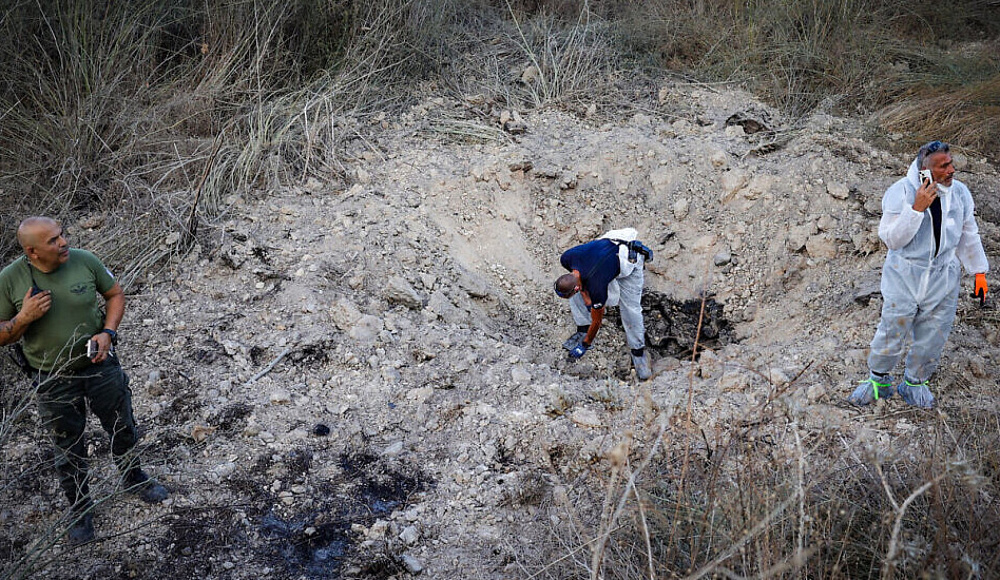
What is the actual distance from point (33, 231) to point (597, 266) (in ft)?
10.9

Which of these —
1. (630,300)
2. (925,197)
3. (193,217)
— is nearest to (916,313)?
(925,197)

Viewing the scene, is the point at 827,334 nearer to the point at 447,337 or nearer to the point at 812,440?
the point at 812,440

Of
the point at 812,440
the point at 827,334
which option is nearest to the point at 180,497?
the point at 812,440

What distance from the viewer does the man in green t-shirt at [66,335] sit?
3006 millimetres

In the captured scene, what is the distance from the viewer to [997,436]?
9.53 ft

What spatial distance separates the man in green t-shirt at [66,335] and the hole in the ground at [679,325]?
3.77 m

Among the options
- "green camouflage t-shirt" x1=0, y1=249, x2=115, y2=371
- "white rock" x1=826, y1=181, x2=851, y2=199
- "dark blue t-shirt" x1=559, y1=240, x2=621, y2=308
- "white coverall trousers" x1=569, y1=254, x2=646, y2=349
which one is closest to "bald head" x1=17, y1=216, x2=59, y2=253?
"green camouflage t-shirt" x1=0, y1=249, x2=115, y2=371

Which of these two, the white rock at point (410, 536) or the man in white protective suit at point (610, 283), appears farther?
the man in white protective suit at point (610, 283)

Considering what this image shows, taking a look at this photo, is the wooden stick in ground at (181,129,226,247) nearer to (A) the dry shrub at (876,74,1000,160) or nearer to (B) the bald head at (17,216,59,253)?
(B) the bald head at (17,216,59,253)

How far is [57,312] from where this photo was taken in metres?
3.10

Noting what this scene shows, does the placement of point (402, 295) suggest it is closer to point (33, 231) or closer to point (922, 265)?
point (33, 231)

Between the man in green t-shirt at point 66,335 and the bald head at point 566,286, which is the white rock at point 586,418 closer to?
the bald head at point 566,286

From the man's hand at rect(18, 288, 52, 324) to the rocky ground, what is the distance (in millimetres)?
938

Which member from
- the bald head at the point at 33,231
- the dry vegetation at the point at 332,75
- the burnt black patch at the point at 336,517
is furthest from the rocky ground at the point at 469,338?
the bald head at the point at 33,231
